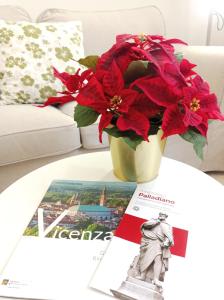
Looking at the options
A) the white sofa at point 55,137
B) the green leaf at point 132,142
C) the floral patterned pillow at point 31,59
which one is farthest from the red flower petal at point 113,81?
the floral patterned pillow at point 31,59

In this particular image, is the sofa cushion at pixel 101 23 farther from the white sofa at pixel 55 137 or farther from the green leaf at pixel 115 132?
the green leaf at pixel 115 132

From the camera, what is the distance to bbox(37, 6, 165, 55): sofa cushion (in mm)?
1750

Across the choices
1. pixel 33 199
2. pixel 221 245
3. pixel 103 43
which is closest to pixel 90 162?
pixel 33 199

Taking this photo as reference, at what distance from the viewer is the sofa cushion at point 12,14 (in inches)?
65.4

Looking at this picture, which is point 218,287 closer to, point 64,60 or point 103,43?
point 64,60

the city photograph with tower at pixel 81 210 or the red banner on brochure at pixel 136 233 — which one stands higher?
the red banner on brochure at pixel 136 233

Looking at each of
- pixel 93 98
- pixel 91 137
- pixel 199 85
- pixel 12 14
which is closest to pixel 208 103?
pixel 199 85

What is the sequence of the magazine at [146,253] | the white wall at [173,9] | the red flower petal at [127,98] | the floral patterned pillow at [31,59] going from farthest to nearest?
the white wall at [173,9], the floral patterned pillow at [31,59], the red flower petal at [127,98], the magazine at [146,253]

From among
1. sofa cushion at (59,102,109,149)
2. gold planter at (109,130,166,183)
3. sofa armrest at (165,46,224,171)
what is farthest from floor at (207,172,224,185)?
gold planter at (109,130,166,183)

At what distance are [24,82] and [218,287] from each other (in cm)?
127

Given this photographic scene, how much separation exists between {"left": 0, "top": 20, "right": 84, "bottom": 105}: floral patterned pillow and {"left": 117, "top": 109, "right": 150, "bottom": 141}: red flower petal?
0.94m

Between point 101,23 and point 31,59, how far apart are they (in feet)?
1.60

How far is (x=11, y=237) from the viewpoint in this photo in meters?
0.71

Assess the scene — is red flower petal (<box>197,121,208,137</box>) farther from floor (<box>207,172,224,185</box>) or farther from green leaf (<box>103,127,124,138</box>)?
floor (<box>207,172,224,185</box>)
